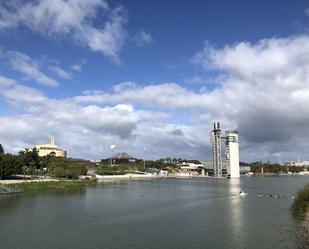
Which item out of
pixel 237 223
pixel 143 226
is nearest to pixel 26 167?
pixel 143 226

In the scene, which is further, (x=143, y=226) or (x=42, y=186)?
(x=42, y=186)

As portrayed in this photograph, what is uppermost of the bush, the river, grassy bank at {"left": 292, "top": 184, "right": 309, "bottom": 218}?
the bush

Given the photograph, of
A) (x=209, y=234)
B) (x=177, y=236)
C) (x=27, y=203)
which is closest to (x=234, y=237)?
(x=209, y=234)

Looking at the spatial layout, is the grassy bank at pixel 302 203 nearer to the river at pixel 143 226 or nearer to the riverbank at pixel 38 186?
the river at pixel 143 226

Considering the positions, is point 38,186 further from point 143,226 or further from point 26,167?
point 143,226

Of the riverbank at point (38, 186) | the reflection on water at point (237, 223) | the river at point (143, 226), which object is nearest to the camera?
the river at point (143, 226)

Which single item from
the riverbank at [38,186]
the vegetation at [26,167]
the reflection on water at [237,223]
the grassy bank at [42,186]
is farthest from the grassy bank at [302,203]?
the vegetation at [26,167]

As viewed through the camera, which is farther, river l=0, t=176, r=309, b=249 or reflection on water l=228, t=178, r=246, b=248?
reflection on water l=228, t=178, r=246, b=248

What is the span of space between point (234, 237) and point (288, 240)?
23.7ft

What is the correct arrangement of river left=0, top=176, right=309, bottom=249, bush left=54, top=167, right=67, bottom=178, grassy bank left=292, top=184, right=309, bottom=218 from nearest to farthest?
river left=0, top=176, right=309, bottom=249 → grassy bank left=292, top=184, right=309, bottom=218 → bush left=54, top=167, right=67, bottom=178

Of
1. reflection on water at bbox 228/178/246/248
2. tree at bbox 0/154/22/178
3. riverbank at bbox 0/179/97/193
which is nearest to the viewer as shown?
reflection on water at bbox 228/178/246/248

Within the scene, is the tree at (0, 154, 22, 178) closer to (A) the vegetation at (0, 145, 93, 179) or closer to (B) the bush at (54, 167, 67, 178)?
(A) the vegetation at (0, 145, 93, 179)

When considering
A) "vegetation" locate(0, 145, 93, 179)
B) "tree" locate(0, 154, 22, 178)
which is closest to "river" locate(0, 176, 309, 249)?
"tree" locate(0, 154, 22, 178)

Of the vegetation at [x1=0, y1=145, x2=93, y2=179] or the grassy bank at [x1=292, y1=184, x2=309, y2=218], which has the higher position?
the vegetation at [x1=0, y1=145, x2=93, y2=179]
